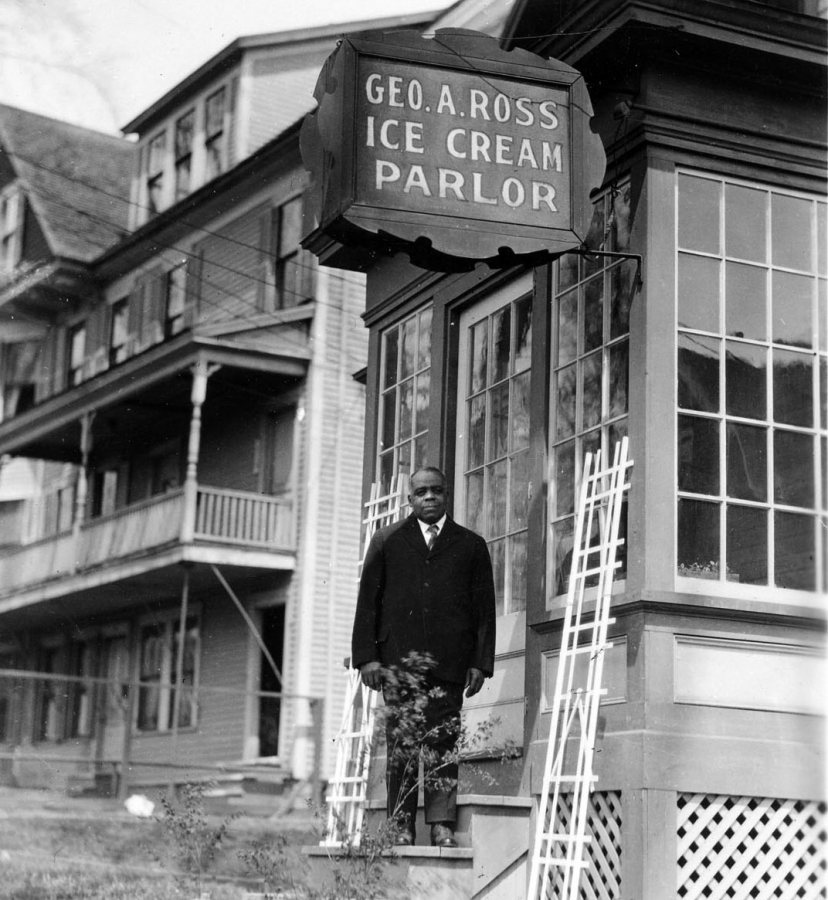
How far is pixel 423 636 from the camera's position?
674 cm

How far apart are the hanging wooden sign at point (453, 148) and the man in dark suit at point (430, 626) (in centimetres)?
131

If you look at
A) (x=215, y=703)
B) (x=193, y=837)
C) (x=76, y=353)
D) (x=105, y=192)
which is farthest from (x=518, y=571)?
(x=105, y=192)

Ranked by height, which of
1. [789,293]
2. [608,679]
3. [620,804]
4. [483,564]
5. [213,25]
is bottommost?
[620,804]

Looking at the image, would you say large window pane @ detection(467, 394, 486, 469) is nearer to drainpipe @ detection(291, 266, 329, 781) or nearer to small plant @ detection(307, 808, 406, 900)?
small plant @ detection(307, 808, 406, 900)

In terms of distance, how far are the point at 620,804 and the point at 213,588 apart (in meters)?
13.8

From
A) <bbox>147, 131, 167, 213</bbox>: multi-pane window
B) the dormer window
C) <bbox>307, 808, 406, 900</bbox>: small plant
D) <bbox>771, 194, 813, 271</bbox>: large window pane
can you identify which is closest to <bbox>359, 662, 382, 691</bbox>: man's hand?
<bbox>307, 808, 406, 900</bbox>: small plant

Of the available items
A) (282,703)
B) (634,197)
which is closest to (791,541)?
(634,197)

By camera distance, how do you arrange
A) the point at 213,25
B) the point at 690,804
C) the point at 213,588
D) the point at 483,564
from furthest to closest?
1. the point at 213,588
2. the point at 213,25
3. the point at 483,564
4. the point at 690,804

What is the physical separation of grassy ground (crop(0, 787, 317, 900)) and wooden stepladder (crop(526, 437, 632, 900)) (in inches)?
57.6

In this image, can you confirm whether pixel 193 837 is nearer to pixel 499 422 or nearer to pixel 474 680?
pixel 474 680

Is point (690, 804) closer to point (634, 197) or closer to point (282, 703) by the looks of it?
point (634, 197)

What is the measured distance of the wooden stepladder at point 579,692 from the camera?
6059 mm

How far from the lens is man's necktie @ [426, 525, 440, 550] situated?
6.91 metres

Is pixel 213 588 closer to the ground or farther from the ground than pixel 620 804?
farther from the ground
